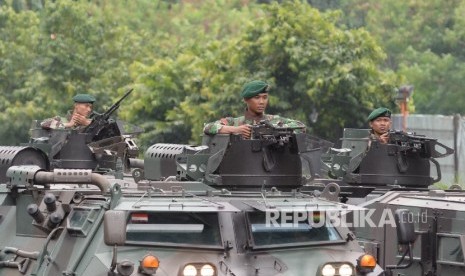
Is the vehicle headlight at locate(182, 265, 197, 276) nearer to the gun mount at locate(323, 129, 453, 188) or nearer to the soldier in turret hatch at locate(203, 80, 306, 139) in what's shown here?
the soldier in turret hatch at locate(203, 80, 306, 139)

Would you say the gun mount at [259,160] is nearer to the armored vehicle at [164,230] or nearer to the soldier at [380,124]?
the armored vehicle at [164,230]

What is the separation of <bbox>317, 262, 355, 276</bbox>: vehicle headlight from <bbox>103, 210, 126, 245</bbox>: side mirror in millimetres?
1927

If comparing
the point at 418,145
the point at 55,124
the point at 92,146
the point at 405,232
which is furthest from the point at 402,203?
the point at 55,124

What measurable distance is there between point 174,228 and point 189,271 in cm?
48

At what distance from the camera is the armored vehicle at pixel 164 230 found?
1339 centimetres

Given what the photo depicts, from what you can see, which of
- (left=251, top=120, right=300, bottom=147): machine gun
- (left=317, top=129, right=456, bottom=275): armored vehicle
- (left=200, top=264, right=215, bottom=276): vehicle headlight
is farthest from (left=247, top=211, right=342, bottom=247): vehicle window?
(left=251, top=120, right=300, bottom=147): machine gun

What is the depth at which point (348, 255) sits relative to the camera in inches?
554

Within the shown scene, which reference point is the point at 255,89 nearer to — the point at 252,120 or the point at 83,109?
the point at 252,120

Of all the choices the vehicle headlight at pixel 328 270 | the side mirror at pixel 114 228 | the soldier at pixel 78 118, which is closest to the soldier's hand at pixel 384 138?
the soldier at pixel 78 118

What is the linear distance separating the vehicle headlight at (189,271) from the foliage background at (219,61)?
699 inches

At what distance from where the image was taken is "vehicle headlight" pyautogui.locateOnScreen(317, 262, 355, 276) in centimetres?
1375

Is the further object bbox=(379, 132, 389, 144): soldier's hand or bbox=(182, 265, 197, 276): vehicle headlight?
bbox=(379, 132, 389, 144): soldier's hand

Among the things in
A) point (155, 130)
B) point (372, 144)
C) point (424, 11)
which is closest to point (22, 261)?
point (372, 144)

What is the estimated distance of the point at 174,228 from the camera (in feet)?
44.7
